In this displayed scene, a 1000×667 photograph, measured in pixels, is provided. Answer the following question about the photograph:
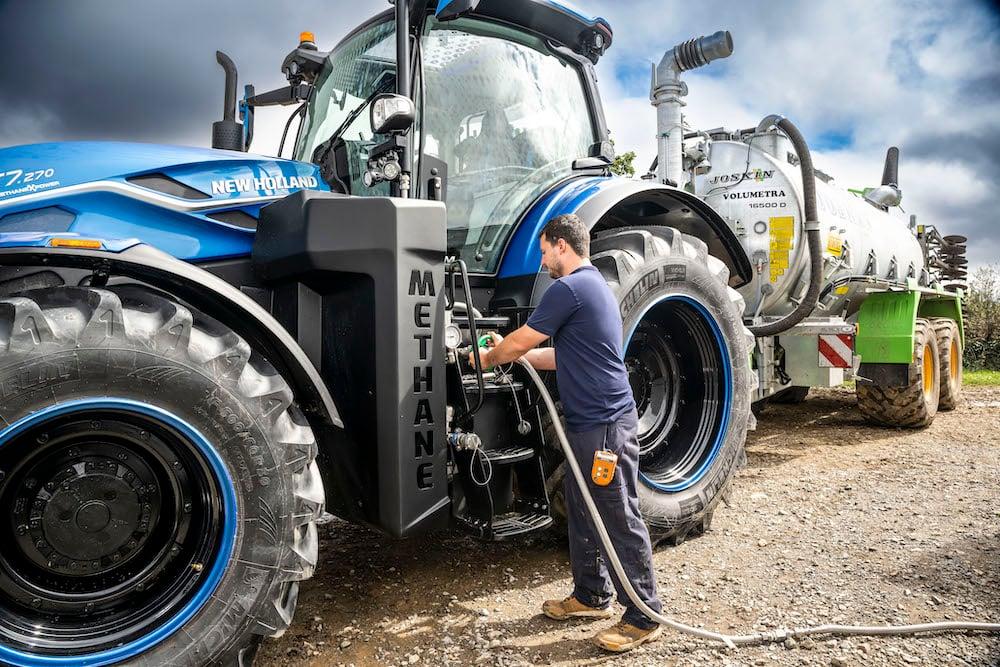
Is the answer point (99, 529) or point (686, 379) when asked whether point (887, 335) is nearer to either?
point (686, 379)

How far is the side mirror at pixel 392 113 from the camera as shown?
2.84m

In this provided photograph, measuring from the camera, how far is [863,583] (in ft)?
11.7

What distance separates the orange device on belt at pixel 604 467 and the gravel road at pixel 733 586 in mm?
670

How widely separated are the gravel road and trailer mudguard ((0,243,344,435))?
93 centimetres

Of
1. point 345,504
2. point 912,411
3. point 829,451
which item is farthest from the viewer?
point 912,411

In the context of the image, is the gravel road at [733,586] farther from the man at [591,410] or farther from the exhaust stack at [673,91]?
the exhaust stack at [673,91]

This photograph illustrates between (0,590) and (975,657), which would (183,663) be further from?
(975,657)

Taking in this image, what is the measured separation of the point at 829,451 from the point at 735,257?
2.87 meters

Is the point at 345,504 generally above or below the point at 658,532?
above

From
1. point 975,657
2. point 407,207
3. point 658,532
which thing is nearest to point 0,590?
point 407,207

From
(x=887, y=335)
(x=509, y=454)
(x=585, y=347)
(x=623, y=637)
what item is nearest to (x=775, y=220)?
(x=887, y=335)

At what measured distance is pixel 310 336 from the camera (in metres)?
3.03

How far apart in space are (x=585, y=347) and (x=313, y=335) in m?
1.11

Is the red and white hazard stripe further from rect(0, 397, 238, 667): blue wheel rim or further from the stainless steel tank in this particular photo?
rect(0, 397, 238, 667): blue wheel rim
